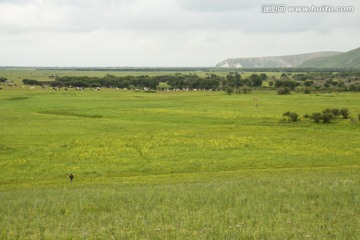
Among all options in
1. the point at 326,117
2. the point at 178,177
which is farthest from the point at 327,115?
the point at 178,177

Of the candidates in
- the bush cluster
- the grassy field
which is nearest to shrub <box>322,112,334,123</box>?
the bush cluster

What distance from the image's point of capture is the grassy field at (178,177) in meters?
15.0

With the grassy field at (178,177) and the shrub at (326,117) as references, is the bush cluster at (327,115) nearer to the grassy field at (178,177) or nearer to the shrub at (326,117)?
the shrub at (326,117)

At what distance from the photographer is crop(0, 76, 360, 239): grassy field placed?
15.0m

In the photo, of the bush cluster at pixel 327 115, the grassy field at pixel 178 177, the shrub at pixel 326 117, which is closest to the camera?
the grassy field at pixel 178 177

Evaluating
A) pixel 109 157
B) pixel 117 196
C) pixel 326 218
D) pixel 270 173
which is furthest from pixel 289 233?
pixel 109 157

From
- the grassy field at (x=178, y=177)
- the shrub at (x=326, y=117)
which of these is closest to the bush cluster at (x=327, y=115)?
the shrub at (x=326, y=117)

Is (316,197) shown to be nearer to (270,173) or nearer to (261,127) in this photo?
(270,173)

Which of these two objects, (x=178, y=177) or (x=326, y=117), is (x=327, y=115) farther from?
(x=178, y=177)

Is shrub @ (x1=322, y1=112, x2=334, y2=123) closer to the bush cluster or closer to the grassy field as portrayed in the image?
the bush cluster

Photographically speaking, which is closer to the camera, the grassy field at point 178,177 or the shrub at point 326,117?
the grassy field at point 178,177

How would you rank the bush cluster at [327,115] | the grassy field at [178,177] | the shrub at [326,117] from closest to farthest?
the grassy field at [178,177] < the shrub at [326,117] < the bush cluster at [327,115]

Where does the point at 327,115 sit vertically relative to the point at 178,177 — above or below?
above

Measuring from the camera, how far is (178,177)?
96.7 ft
